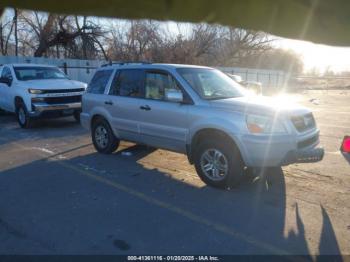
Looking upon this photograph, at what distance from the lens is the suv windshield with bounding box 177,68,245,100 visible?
5.64 metres

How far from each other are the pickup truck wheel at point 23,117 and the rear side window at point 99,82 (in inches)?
148

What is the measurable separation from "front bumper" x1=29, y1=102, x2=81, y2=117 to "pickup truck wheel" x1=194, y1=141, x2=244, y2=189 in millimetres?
6274

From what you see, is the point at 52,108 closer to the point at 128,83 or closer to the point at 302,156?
the point at 128,83

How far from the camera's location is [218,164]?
5.03 metres

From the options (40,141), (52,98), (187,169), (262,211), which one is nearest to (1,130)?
(52,98)

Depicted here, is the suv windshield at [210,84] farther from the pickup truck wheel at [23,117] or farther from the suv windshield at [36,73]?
the suv windshield at [36,73]

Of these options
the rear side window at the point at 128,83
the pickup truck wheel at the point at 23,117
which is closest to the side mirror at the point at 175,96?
the rear side window at the point at 128,83

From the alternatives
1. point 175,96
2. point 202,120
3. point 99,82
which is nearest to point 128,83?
point 99,82

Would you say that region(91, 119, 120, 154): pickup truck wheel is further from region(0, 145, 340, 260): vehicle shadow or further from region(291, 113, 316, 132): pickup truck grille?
region(291, 113, 316, 132): pickup truck grille

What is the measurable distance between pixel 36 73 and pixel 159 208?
8712mm

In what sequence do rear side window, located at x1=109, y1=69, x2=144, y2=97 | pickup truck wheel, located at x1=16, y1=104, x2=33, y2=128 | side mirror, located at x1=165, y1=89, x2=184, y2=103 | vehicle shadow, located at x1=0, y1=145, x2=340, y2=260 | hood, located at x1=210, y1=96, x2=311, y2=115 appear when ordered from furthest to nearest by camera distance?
pickup truck wheel, located at x1=16, y1=104, x2=33, y2=128 → rear side window, located at x1=109, y1=69, x2=144, y2=97 → side mirror, located at x1=165, y1=89, x2=184, y2=103 → hood, located at x1=210, y1=96, x2=311, y2=115 → vehicle shadow, located at x1=0, y1=145, x2=340, y2=260

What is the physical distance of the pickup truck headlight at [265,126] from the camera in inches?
182

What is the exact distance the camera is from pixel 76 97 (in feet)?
35.0

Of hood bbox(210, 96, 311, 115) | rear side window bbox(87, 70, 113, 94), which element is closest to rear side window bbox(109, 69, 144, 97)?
rear side window bbox(87, 70, 113, 94)
